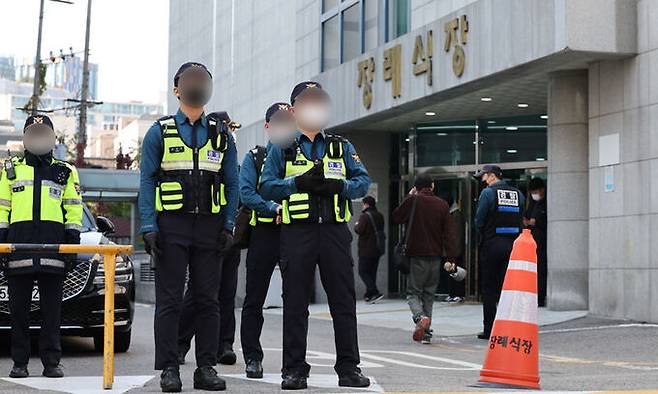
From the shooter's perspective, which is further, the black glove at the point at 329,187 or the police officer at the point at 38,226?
the police officer at the point at 38,226

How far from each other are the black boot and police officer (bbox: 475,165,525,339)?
5927mm

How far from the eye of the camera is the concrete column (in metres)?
16.9

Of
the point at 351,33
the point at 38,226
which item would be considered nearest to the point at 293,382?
the point at 38,226

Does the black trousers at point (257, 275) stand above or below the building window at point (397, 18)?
below

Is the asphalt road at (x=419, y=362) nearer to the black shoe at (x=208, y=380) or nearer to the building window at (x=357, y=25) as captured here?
the black shoe at (x=208, y=380)

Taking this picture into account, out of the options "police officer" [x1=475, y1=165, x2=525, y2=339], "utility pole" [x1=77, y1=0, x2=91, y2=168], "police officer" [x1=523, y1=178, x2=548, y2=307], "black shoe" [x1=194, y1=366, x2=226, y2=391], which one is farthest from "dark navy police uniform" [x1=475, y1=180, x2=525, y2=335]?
"utility pole" [x1=77, y1=0, x2=91, y2=168]

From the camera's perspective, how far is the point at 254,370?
8945 millimetres

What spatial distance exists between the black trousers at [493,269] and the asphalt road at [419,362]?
1.22 feet

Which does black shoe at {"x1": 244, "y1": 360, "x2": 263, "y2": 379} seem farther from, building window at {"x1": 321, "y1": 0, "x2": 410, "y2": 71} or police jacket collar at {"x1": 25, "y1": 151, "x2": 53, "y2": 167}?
building window at {"x1": 321, "y1": 0, "x2": 410, "y2": 71}

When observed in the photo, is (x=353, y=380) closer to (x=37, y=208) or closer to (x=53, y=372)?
(x=53, y=372)

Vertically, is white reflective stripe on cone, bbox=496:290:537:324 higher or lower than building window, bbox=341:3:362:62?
lower

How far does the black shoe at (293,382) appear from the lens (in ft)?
26.0

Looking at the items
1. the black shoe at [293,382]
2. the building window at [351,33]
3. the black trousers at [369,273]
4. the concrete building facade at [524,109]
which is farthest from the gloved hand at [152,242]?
the building window at [351,33]

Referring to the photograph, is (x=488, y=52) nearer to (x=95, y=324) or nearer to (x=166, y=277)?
(x=95, y=324)
